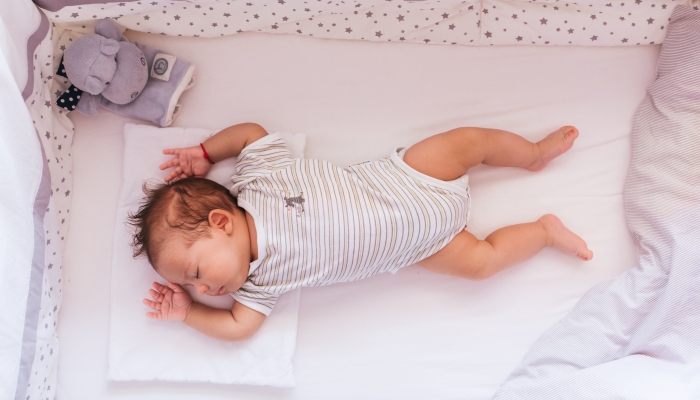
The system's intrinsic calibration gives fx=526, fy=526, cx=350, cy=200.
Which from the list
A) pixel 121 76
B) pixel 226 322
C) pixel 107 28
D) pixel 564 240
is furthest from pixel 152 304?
pixel 564 240

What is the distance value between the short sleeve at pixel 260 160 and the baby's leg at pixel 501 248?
393 millimetres

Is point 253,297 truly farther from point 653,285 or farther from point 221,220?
point 653,285

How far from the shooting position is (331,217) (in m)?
1.09

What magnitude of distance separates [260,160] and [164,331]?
0.44 meters

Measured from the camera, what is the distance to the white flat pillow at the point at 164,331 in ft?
3.79

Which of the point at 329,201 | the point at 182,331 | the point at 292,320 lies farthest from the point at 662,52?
the point at 182,331

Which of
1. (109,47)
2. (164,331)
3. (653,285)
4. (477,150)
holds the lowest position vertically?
(164,331)

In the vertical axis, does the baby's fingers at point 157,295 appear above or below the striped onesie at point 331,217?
below

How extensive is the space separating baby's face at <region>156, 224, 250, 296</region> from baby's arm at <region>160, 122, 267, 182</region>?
0.20m

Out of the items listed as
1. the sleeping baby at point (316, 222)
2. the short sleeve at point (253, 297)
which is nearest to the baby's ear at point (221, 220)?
the sleeping baby at point (316, 222)

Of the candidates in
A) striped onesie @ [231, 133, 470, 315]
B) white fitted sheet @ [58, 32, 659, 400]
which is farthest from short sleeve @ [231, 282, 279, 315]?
white fitted sheet @ [58, 32, 659, 400]

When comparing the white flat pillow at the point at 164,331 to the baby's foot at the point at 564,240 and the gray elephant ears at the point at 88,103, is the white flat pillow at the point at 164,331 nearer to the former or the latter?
the gray elephant ears at the point at 88,103

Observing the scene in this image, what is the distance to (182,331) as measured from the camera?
118 cm

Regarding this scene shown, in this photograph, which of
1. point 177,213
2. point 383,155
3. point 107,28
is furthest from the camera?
point 383,155
